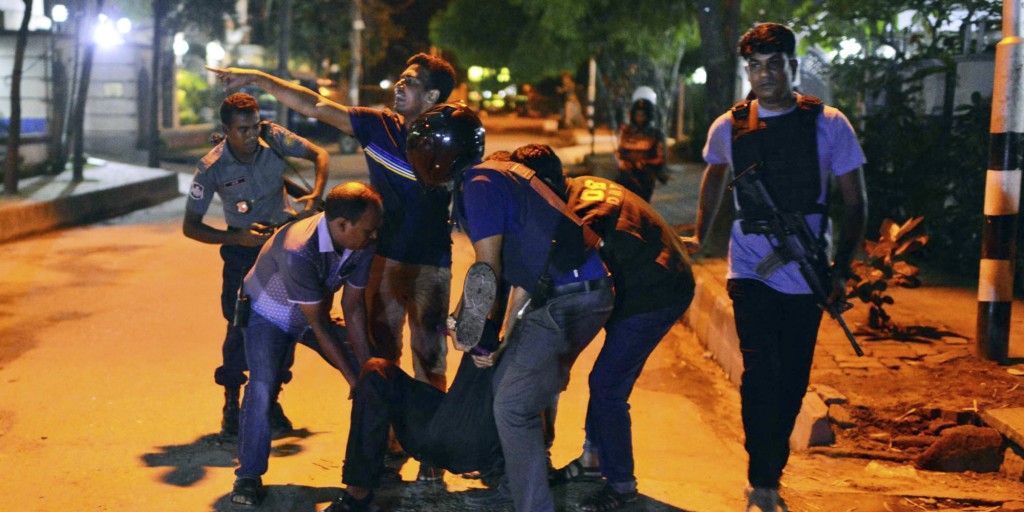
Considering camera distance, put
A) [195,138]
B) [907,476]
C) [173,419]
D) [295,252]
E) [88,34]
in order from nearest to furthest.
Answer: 1. [295,252]
2. [907,476]
3. [173,419]
4. [88,34]
5. [195,138]

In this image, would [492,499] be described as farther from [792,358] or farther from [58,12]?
[58,12]

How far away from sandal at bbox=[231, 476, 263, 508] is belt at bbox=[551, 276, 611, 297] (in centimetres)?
158

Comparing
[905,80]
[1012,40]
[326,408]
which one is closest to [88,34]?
[905,80]

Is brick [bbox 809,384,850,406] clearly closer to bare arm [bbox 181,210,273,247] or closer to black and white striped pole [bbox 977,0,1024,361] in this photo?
black and white striped pole [bbox 977,0,1024,361]

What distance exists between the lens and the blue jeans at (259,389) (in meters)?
4.72

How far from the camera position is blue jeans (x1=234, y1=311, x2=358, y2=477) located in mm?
4723

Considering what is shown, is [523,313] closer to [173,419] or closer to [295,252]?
[295,252]

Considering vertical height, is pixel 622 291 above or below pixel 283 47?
below

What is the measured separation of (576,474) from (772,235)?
1.36 m

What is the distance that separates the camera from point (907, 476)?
5.55 m

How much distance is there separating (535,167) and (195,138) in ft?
95.4

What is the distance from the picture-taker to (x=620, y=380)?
4688 millimetres

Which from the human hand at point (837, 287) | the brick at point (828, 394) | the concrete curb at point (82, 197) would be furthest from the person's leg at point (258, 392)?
the concrete curb at point (82, 197)

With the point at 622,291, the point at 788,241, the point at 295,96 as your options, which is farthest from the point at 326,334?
the point at 788,241
